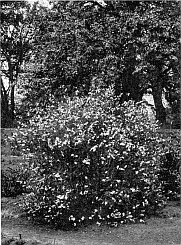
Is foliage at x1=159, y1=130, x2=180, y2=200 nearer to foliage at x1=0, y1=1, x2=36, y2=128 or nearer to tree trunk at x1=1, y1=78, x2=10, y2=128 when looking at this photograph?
tree trunk at x1=1, y1=78, x2=10, y2=128

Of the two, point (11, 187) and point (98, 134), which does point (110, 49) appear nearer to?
point (11, 187)

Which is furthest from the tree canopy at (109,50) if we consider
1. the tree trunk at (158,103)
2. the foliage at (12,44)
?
the foliage at (12,44)

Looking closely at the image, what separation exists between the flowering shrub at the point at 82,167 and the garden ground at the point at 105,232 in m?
0.14

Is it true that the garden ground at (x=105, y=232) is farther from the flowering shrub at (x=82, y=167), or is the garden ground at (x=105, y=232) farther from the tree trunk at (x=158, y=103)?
the tree trunk at (x=158, y=103)

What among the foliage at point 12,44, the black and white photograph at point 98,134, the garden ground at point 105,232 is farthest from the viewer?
the foliage at point 12,44

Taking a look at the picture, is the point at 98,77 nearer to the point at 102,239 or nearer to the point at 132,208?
the point at 132,208

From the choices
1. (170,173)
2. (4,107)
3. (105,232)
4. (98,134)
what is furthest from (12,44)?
(105,232)

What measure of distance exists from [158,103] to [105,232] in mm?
5635

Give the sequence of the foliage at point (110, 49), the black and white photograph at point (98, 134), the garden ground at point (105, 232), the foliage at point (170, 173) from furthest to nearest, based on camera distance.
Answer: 1. the foliage at point (110, 49)
2. the foliage at point (170, 173)
3. the black and white photograph at point (98, 134)
4. the garden ground at point (105, 232)

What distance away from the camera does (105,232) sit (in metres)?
4.84

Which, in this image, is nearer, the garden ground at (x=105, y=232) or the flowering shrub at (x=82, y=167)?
the garden ground at (x=105, y=232)

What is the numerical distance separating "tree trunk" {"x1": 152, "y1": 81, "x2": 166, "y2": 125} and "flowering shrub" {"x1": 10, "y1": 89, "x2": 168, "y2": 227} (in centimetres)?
434

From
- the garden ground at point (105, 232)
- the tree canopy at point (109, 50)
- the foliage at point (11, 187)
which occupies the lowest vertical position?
the garden ground at point (105, 232)

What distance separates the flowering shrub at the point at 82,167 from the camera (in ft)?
16.3
